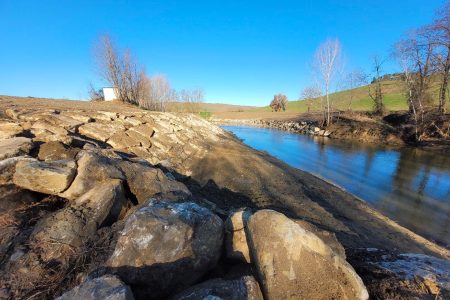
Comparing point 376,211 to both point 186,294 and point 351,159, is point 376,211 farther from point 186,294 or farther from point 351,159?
point 351,159

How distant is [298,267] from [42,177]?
402 cm

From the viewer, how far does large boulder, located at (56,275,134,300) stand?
90.5 inches

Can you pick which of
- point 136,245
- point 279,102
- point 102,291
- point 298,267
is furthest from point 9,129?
point 279,102

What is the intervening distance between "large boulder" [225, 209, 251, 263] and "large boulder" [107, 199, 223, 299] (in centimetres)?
19

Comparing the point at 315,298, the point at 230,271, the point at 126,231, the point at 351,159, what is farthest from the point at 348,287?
the point at 351,159

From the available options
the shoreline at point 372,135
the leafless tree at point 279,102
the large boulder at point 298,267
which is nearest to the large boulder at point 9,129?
the large boulder at point 298,267

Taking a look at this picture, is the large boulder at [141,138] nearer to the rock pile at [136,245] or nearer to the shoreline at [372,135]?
the rock pile at [136,245]

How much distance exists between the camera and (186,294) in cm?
266

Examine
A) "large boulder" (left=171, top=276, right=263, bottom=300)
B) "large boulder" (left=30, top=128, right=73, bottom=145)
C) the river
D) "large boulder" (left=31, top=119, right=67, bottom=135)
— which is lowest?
the river

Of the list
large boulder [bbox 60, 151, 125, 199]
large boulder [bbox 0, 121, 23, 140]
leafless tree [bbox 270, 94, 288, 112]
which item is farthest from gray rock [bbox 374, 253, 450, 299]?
leafless tree [bbox 270, 94, 288, 112]

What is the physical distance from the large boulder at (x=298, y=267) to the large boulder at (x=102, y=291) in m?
1.39

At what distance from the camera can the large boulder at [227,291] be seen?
8.42 ft

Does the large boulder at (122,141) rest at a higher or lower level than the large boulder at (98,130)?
lower

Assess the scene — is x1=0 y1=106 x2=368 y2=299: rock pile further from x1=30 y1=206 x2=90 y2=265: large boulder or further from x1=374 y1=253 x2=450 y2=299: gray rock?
x1=374 y1=253 x2=450 y2=299: gray rock
